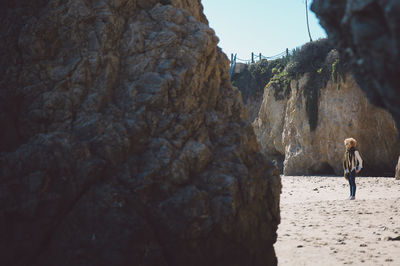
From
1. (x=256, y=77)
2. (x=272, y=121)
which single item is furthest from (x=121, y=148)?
(x=256, y=77)

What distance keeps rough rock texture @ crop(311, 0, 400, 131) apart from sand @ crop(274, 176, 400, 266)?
10.2 ft

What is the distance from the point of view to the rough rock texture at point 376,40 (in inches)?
65.7

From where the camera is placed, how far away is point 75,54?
3.77 metres

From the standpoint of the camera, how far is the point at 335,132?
20.5 m

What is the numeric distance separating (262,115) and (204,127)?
2485 centimetres

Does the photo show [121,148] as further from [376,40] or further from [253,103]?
[253,103]

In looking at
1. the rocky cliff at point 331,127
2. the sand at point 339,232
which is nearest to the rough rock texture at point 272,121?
the rocky cliff at point 331,127

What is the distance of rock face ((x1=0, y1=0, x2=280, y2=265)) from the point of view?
10.6ft

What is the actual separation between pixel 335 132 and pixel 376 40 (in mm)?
20068

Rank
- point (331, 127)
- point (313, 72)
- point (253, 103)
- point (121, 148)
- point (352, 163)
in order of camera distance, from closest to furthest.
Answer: point (121, 148) → point (352, 163) → point (331, 127) → point (313, 72) → point (253, 103)

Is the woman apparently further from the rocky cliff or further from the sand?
the rocky cliff

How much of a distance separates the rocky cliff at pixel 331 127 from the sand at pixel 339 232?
36.2 feet

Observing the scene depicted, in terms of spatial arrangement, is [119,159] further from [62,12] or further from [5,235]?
[62,12]

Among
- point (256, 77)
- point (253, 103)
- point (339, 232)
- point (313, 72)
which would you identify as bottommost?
point (339, 232)
